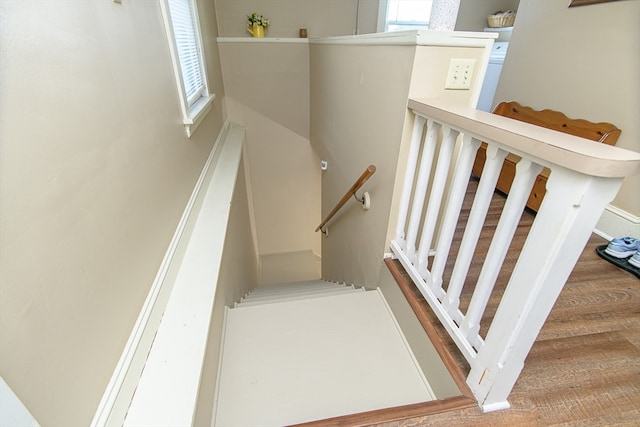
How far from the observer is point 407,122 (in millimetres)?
1418

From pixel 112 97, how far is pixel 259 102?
3312 mm

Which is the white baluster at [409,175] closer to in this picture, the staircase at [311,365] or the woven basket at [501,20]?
the staircase at [311,365]

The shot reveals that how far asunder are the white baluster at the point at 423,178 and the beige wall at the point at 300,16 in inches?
134

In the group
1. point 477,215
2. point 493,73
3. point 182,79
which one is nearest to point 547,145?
point 477,215

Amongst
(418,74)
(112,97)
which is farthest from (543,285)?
(112,97)

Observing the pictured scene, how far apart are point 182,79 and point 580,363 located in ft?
7.61

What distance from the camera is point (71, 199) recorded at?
0.72 meters

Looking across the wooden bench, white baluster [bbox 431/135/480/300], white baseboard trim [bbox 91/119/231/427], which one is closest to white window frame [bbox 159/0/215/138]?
white baseboard trim [bbox 91/119/231/427]

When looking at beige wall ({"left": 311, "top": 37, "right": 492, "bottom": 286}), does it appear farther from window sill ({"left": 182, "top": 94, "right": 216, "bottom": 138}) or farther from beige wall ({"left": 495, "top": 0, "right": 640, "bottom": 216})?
beige wall ({"left": 495, "top": 0, "right": 640, "bottom": 216})

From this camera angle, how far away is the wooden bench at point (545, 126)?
1.88 meters

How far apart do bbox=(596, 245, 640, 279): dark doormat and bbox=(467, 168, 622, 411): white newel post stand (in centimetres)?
125

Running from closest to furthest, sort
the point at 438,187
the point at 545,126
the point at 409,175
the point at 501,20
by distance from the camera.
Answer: the point at 438,187 → the point at 409,175 → the point at 545,126 → the point at 501,20

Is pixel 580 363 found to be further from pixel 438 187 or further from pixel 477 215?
pixel 438 187

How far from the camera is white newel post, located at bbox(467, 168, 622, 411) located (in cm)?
67
